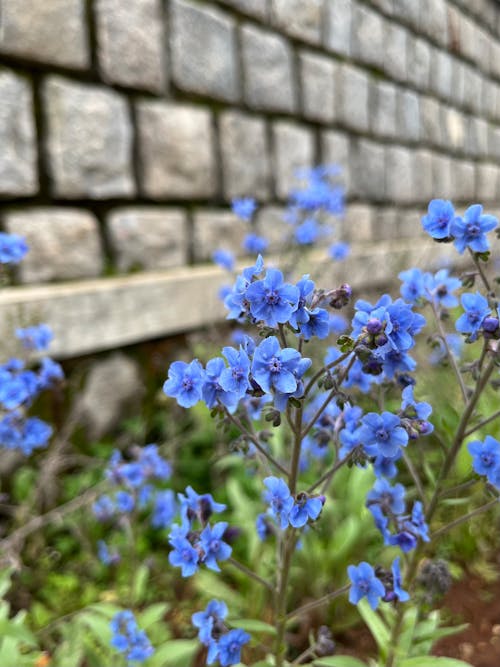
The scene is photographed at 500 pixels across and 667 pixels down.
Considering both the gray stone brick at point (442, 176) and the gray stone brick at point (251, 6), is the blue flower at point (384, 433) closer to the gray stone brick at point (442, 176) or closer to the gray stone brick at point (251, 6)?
the gray stone brick at point (251, 6)

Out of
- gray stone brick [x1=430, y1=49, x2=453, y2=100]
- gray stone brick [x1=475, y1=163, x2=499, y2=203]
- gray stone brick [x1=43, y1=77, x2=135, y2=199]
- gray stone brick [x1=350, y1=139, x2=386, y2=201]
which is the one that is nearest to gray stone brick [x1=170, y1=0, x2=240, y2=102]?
gray stone brick [x1=43, y1=77, x2=135, y2=199]

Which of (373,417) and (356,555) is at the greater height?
(373,417)

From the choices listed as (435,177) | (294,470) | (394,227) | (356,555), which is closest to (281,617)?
(294,470)

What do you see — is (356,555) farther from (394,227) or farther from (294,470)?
(394,227)

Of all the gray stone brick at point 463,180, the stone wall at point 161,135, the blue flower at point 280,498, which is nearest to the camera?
the blue flower at point 280,498

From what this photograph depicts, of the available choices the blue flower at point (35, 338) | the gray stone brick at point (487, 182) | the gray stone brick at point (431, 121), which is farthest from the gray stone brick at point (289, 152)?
the gray stone brick at point (487, 182)

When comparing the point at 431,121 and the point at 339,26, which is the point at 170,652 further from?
the point at 431,121

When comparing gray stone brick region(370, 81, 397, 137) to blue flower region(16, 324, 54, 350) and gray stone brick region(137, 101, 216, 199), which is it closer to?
gray stone brick region(137, 101, 216, 199)
